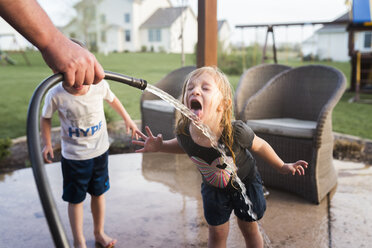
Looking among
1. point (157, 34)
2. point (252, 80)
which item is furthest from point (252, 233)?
point (157, 34)

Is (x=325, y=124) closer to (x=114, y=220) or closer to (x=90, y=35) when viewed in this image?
(x=114, y=220)

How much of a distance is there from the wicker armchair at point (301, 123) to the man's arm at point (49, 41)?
2.05m

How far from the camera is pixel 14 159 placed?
3.85m

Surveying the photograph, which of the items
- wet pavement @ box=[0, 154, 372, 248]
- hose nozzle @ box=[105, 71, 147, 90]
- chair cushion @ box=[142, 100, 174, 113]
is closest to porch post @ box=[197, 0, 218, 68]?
chair cushion @ box=[142, 100, 174, 113]

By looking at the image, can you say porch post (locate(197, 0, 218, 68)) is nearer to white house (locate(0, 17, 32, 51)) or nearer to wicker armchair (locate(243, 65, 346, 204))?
wicker armchair (locate(243, 65, 346, 204))

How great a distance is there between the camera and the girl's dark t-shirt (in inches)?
63.1

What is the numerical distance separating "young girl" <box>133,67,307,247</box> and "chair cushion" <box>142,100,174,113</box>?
2223 mm

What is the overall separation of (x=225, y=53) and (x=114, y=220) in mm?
14041

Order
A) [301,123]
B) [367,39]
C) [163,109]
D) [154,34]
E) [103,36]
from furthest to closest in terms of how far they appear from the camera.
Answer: [154,34], [103,36], [367,39], [163,109], [301,123]

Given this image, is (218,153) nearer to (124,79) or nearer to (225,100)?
(225,100)

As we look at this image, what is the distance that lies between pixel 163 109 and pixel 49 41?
310 centimetres

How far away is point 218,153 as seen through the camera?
5.32 feet

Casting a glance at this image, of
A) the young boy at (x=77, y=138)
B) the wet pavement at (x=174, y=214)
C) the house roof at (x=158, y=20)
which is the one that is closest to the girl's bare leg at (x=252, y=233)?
the wet pavement at (x=174, y=214)

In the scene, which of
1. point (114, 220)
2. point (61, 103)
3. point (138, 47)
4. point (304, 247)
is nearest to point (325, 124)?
point (304, 247)
